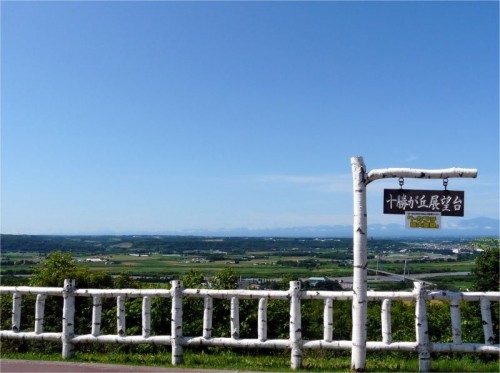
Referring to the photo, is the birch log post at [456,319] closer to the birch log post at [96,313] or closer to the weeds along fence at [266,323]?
the weeds along fence at [266,323]

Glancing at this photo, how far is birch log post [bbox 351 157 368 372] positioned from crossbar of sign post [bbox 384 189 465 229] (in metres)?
0.47

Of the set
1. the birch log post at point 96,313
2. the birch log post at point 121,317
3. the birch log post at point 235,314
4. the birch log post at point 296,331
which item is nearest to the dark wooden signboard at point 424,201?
the birch log post at point 296,331

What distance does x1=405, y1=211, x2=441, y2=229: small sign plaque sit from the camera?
7.02m

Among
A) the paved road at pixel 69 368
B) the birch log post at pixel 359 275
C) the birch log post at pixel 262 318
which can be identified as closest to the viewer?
the birch log post at pixel 359 275

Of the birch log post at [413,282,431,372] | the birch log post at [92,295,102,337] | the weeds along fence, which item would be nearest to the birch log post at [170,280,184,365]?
the weeds along fence

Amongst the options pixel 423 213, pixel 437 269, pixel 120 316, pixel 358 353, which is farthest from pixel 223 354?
pixel 437 269

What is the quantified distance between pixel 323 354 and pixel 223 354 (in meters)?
1.78

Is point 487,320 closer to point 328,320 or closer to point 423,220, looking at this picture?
point 423,220

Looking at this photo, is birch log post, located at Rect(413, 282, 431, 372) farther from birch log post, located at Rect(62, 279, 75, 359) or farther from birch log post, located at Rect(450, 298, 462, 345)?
birch log post, located at Rect(62, 279, 75, 359)

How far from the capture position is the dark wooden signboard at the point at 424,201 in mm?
7027

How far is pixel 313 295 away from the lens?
24.3 ft

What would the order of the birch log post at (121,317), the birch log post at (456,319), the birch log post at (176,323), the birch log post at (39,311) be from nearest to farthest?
the birch log post at (456,319) → the birch log post at (176,323) → the birch log post at (121,317) → the birch log post at (39,311)

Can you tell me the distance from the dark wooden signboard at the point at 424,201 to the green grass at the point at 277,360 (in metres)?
2.48

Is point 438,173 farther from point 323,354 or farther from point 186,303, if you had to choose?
point 186,303
